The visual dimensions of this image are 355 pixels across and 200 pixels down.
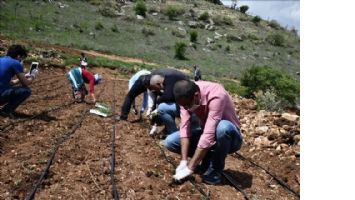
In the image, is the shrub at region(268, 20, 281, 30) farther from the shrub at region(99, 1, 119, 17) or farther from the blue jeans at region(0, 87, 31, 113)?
the blue jeans at region(0, 87, 31, 113)

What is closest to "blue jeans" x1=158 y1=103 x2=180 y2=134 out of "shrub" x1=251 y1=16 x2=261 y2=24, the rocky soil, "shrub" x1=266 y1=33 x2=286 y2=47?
the rocky soil

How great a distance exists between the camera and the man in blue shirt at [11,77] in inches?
262

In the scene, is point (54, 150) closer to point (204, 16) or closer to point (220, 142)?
point (220, 142)

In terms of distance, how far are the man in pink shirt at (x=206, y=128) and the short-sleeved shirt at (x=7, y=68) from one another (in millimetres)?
3361

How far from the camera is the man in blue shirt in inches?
262

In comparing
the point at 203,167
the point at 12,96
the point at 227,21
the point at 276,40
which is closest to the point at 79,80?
the point at 12,96

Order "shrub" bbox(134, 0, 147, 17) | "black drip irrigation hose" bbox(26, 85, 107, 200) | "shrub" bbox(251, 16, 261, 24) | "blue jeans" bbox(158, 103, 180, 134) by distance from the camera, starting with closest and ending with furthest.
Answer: "black drip irrigation hose" bbox(26, 85, 107, 200)
"blue jeans" bbox(158, 103, 180, 134)
"shrub" bbox(134, 0, 147, 17)
"shrub" bbox(251, 16, 261, 24)

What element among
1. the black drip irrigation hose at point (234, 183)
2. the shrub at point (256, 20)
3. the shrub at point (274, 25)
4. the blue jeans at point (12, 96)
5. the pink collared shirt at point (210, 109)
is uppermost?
the shrub at point (256, 20)

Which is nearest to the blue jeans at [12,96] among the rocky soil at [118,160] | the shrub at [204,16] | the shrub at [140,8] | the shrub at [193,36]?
the rocky soil at [118,160]

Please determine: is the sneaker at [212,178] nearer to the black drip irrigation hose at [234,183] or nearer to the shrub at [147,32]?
the black drip irrigation hose at [234,183]

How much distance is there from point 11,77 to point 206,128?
419 centimetres

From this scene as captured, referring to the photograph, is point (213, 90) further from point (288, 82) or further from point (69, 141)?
point (288, 82)

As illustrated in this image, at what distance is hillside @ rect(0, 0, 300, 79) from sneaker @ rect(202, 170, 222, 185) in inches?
939
